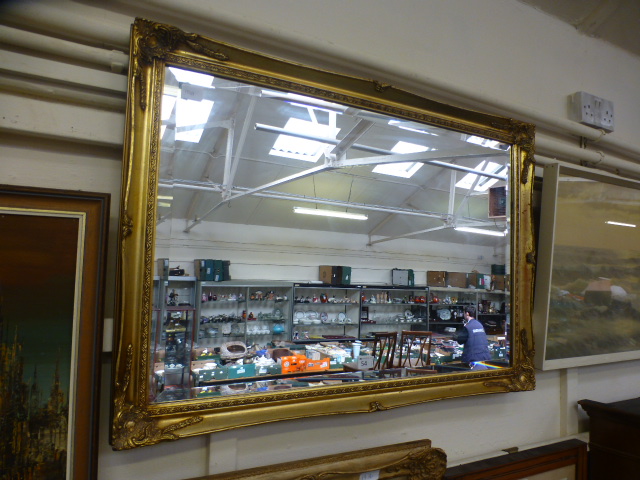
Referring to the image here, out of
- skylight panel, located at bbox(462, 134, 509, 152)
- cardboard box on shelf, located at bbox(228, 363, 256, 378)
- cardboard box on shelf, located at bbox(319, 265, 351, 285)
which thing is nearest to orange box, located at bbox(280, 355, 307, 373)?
cardboard box on shelf, located at bbox(228, 363, 256, 378)

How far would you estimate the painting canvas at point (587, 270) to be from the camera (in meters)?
1.93

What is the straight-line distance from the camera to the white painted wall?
3.73 feet

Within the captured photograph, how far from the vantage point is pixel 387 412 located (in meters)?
1.59

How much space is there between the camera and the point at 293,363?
1.72m

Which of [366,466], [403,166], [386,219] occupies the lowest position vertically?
[366,466]

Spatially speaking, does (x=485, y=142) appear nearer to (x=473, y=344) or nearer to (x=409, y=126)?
(x=409, y=126)

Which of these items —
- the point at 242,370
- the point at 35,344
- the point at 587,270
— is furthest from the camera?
the point at 587,270

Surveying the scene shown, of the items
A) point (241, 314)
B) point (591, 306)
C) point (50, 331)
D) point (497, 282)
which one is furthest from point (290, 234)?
point (591, 306)

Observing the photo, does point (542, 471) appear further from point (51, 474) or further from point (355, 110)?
point (51, 474)

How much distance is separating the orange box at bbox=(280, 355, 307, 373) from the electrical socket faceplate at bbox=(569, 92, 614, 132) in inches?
76.9

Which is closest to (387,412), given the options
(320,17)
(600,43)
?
(320,17)

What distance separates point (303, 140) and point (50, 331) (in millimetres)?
1034

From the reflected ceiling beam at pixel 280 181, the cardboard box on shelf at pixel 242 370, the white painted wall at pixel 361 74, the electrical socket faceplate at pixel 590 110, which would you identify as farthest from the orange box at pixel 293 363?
the electrical socket faceplate at pixel 590 110

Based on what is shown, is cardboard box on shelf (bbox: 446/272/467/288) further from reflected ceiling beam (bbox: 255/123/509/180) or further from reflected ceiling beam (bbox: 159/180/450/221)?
reflected ceiling beam (bbox: 255/123/509/180)
